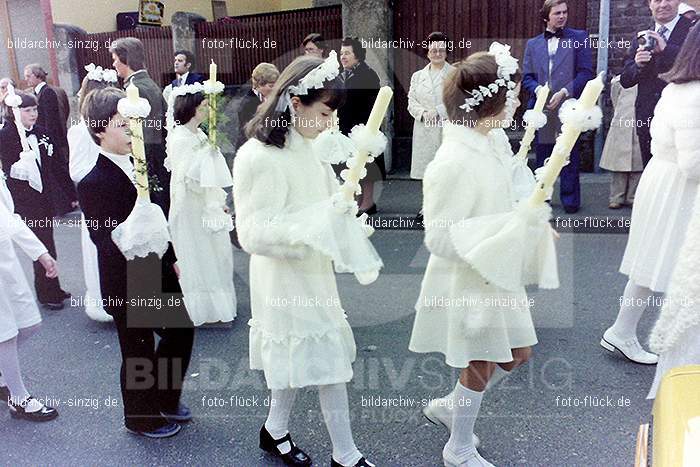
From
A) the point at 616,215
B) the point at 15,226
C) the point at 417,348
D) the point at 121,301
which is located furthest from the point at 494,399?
the point at 616,215

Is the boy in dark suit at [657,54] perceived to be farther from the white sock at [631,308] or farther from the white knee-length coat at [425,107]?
the white sock at [631,308]

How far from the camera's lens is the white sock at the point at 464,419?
9.20 feet

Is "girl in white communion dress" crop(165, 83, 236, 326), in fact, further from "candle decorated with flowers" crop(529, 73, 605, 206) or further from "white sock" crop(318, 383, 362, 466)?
"candle decorated with flowers" crop(529, 73, 605, 206)

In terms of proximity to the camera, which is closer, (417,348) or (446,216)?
(446,216)

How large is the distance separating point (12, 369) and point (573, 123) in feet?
10.5

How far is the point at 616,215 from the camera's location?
23.3 feet

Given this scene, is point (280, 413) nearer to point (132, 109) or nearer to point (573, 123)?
point (132, 109)

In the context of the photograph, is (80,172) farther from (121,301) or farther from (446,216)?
(446,216)

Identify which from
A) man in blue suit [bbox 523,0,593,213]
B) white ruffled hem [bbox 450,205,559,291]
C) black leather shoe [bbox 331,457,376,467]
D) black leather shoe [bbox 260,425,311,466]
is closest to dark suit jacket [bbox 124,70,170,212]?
black leather shoe [bbox 260,425,311,466]

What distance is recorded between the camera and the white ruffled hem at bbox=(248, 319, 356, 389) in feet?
8.77

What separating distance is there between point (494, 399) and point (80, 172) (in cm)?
325

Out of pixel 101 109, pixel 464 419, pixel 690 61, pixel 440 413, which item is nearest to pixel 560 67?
pixel 690 61

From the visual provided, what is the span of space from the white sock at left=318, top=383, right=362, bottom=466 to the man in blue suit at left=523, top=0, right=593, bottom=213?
5.11 m

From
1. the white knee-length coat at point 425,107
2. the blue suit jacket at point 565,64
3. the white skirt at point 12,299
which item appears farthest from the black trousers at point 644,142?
the white skirt at point 12,299
